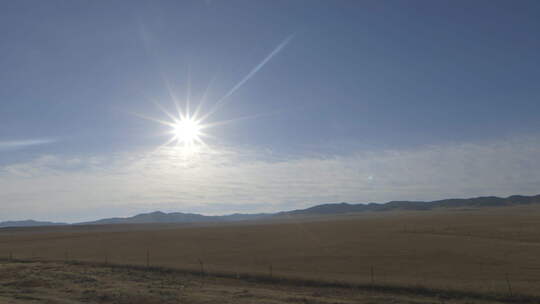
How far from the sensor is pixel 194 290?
23.7m

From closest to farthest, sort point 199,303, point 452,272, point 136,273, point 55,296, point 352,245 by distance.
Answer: point 199,303 < point 55,296 < point 452,272 < point 136,273 < point 352,245

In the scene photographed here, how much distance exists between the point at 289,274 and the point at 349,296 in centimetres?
796

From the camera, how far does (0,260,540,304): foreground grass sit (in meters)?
20.7

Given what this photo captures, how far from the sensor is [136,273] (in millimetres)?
31266

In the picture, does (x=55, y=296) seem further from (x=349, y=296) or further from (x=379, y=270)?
(x=379, y=270)

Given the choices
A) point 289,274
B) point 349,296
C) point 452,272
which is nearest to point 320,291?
point 349,296

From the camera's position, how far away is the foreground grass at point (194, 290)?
67.8 feet

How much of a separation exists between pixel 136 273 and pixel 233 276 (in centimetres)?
784

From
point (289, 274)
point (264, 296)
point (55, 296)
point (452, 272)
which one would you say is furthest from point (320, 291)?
point (55, 296)

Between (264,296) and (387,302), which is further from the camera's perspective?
(264,296)

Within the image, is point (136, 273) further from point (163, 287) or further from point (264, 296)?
point (264, 296)

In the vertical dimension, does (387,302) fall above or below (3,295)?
below

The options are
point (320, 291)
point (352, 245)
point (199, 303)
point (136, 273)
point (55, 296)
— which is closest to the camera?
point (199, 303)

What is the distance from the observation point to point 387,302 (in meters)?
20.3
